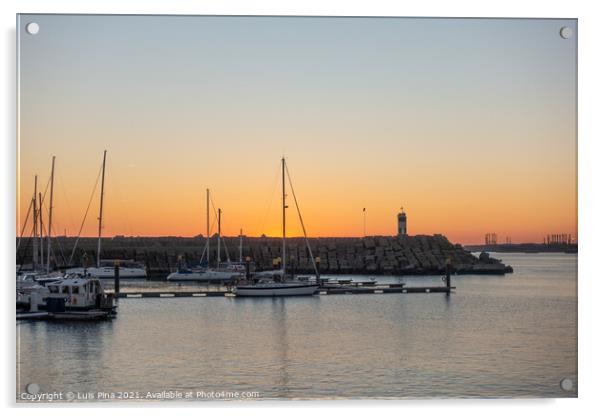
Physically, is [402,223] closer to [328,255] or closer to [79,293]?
[79,293]

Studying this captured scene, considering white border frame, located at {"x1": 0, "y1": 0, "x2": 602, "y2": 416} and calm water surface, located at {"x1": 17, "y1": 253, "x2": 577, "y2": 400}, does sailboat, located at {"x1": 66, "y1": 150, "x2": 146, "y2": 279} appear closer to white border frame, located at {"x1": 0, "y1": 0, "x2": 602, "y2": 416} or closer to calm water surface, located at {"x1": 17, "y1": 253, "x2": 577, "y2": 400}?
calm water surface, located at {"x1": 17, "y1": 253, "x2": 577, "y2": 400}

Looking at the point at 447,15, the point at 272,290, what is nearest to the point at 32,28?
the point at 447,15

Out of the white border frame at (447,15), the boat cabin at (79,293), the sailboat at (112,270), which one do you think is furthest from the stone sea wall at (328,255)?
the white border frame at (447,15)

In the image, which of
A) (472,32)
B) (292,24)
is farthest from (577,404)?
(292,24)

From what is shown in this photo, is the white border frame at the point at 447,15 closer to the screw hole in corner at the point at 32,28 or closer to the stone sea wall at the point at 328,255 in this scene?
the screw hole in corner at the point at 32,28

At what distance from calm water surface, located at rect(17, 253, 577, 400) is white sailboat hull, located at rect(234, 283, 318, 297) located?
617mm

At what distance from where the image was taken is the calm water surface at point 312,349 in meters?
9.16

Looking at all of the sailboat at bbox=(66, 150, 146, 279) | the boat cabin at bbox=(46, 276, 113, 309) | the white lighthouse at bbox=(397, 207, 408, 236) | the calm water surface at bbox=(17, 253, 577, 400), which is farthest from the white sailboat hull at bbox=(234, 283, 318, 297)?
the boat cabin at bbox=(46, 276, 113, 309)

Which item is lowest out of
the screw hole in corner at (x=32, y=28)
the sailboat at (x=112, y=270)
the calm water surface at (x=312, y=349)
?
the calm water surface at (x=312, y=349)

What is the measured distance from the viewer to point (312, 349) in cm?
1353

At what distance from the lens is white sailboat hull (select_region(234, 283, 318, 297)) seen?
2502 cm

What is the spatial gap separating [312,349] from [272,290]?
38.8 ft

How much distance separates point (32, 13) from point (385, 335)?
10.3 meters

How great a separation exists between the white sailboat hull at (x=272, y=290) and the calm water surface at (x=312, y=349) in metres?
0.62
